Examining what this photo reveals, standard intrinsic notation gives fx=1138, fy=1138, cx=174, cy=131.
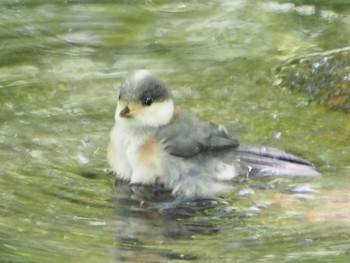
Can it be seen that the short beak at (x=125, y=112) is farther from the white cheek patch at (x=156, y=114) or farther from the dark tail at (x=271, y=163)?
the dark tail at (x=271, y=163)

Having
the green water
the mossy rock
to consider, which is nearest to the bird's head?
the green water

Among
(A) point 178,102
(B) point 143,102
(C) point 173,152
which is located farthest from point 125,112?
(A) point 178,102

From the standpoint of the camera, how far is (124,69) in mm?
7516

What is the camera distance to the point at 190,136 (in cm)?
610

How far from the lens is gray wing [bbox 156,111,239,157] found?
6031 millimetres

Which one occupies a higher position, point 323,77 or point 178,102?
point 323,77

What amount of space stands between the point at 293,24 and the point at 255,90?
4.19ft

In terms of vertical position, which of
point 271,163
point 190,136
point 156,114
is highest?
point 156,114

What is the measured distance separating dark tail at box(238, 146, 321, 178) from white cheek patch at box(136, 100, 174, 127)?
46 cm

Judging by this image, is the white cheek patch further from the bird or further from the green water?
the green water

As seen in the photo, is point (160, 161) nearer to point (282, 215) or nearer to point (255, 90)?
point (282, 215)

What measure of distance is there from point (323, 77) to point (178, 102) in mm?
1009

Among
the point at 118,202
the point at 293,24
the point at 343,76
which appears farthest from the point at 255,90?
the point at 118,202

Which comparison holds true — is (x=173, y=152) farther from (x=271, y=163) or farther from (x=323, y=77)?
(x=323, y=77)
